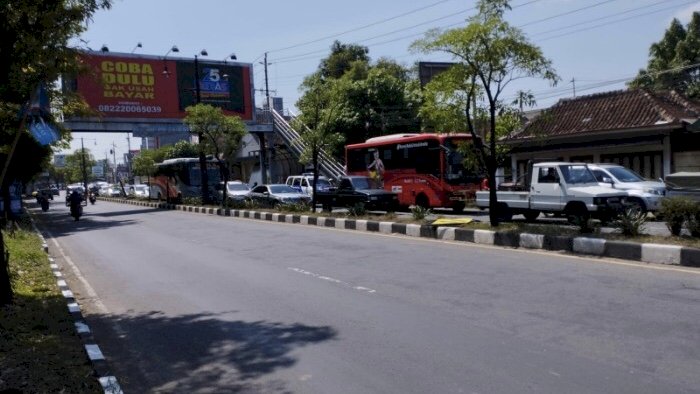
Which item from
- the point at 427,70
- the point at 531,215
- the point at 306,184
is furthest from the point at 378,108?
the point at 531,215

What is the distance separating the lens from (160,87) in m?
37.5

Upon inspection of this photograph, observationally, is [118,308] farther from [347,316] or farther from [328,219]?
[328,219]

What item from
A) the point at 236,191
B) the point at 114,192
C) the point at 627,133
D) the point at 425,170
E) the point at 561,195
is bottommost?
the point at 114,192

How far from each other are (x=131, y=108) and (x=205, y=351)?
33605 mm

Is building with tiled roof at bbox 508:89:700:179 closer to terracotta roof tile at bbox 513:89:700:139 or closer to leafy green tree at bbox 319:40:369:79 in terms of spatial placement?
terracotta roof tile at bbox 513:89:700:139

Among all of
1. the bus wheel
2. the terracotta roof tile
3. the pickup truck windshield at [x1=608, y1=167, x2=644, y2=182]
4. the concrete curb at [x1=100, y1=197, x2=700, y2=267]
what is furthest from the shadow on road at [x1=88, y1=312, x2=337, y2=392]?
the terracotta roof tile

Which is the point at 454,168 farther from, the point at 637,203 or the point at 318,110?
the point at 637,203

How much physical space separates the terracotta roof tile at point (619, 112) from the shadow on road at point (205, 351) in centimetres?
1700

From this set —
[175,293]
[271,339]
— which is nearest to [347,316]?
[271,339]

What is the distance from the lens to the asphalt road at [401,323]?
4504mm

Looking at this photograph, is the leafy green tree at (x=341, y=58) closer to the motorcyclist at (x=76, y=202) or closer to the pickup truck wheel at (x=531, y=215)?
the motorcyclist at (x=76, y=202)

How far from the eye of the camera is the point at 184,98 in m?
38.6

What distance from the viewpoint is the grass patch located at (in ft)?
15.2

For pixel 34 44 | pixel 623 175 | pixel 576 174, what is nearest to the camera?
pixel 34 44
